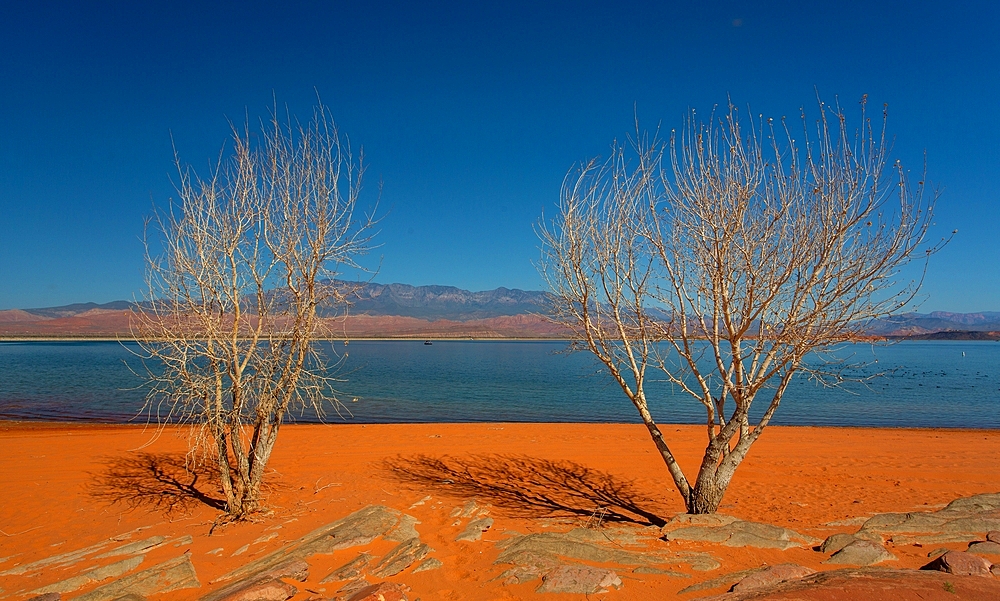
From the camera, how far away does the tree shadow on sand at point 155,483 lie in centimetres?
948

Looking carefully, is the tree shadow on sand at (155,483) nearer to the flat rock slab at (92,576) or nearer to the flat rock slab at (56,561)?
the flat rock slab at (56,561)

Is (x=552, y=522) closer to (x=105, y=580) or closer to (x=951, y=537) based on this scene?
(x=951, y=537)

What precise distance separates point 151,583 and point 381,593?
2.64 metres

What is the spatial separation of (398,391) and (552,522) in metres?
25.3

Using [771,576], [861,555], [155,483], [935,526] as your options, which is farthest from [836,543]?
[155,483]

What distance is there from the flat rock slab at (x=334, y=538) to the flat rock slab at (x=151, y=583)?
13.2 inches

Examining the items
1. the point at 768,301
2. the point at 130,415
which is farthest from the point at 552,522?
the point at 130,415

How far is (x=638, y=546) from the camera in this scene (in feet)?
19.9

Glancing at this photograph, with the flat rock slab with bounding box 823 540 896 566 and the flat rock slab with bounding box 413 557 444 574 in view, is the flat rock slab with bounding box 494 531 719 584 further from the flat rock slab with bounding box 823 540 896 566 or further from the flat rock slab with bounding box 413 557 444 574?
the flat rock slab with bounding box 823 540 896 566

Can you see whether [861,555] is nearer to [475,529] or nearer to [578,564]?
[578,564]

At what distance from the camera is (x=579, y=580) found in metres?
4.88

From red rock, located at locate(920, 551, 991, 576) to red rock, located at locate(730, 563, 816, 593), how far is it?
1002 millimetres

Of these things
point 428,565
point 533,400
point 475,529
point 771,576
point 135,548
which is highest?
point 771,576

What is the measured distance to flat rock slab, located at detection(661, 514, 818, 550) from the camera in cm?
590
